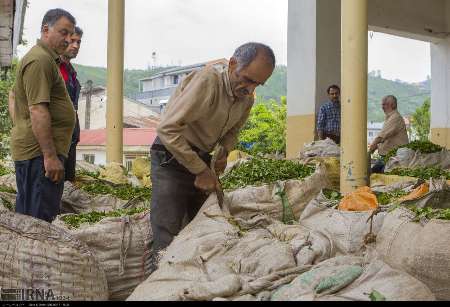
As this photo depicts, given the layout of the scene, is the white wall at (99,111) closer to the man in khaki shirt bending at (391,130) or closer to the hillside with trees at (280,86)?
the hillside with trees at (280,86)

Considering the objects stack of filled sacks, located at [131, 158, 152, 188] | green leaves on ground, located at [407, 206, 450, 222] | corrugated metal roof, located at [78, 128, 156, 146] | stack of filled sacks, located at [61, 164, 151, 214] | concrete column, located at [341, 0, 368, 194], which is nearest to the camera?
green leaves on ground, located at [407, 206, 450, 222]

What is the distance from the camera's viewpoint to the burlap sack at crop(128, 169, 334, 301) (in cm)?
229

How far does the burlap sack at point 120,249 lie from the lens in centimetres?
321

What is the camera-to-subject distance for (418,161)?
7.30 meters

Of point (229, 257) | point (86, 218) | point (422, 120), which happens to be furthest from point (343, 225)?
point (422, 120)

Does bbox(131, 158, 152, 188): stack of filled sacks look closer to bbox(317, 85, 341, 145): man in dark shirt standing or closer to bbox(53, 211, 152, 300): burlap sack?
bbox(317, 85, 341, 145): man in dark shirt standing

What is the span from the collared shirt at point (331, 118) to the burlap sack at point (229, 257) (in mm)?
4837

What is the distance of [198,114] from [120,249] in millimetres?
1008

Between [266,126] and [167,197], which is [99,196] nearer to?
[167,197]

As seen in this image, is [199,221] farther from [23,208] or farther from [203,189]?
[23,208]

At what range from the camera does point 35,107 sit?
10.7 feet

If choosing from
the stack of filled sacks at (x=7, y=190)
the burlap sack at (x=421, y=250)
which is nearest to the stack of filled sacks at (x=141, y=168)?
the stack of filled sacks at (x=7, y=190)

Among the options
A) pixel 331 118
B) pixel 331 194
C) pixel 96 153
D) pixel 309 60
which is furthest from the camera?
pixel 96 153

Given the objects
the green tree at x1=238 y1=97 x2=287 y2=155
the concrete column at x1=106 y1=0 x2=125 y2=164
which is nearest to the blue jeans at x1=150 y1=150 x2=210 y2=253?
the concrete column at x1=106 y1=0 x2=125 y2=164
